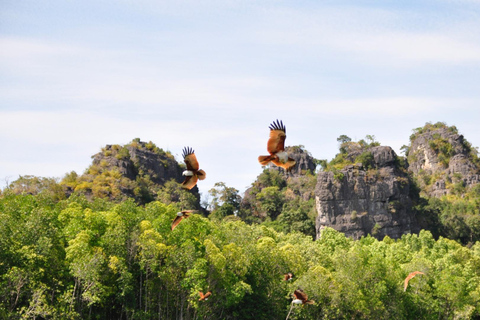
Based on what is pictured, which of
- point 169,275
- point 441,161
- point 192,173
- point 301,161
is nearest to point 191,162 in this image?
point 192,173

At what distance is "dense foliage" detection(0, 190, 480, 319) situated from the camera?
108 ft

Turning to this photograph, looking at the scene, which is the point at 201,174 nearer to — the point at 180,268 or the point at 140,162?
the point at 180,268

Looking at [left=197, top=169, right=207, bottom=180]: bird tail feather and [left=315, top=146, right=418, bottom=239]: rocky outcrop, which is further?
[left=315, top=146, right=418, bottom=239]: rocky outcrop

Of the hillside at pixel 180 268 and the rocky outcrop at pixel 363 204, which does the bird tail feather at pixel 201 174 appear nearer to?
the hillside at pixel 180 268

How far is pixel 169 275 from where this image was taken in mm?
36594

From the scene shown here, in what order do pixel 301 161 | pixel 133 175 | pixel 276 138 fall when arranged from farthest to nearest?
pixel 301 161 < pixel 133 175 < pixel 276 138

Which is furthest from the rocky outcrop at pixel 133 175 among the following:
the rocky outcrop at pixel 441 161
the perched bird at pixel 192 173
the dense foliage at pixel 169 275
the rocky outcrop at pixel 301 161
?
the perched bird at pixel 192 173

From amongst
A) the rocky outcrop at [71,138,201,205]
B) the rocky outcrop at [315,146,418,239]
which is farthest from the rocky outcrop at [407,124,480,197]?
the rocky outcrop at [71,138,201,205]

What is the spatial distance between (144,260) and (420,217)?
191 ft

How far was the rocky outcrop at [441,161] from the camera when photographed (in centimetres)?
11488

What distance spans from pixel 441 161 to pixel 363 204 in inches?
1718

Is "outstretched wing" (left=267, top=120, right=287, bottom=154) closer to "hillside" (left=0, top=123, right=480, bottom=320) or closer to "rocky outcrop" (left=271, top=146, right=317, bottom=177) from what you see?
"hillside" (left=0, top=123, right=480, bottom=320)

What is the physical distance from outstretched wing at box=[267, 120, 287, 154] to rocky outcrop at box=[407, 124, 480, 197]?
3870 inches

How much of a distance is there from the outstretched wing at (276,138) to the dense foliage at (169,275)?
15631mm
